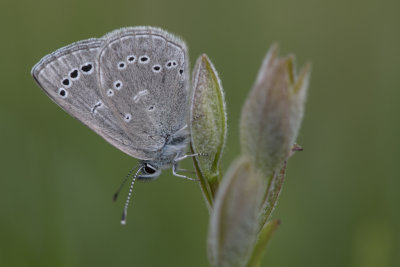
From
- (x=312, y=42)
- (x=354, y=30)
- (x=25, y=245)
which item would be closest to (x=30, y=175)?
(x=25, y=245)

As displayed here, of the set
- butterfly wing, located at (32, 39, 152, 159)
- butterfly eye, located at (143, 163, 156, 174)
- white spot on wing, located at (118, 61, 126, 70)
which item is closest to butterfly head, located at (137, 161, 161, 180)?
butterfly eye, located at (143, 163, 156, 174)

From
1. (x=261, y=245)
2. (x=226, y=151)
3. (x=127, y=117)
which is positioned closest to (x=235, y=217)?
(x=261, y=245)

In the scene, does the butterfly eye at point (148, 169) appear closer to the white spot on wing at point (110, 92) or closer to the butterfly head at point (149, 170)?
the butterfly head at point (149, 170)

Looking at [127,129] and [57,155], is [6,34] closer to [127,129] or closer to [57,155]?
[57,155]

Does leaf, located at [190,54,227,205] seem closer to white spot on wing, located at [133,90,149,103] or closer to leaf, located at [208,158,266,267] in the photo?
leaf, located at [208,158,266,267]

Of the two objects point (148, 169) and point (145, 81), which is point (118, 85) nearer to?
point (145, 81)

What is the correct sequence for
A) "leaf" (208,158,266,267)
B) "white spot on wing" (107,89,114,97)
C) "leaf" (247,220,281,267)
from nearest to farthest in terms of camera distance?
"leaf" (208,158,266,267) < "leaf" (247,220,281,267) < "white spot on wing" (107,89,114,97)
